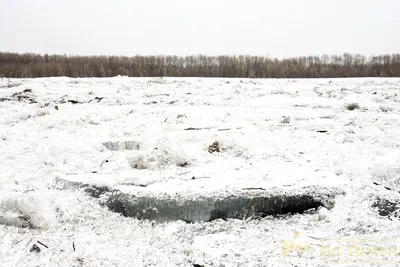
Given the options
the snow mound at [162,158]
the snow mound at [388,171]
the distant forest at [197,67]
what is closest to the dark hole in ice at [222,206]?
the snow mound at [388,171]

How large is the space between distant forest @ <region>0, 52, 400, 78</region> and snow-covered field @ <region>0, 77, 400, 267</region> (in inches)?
585

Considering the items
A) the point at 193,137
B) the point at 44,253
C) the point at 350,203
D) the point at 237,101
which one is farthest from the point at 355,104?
the point at 44,253

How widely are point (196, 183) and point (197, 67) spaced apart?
22.4m

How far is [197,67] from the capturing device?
24.2m

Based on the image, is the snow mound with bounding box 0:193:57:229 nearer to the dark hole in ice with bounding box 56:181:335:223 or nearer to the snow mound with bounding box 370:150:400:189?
the dark hole in ice with bounding box 56:181:335:223

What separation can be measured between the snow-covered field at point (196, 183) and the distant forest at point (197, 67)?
1486 cm

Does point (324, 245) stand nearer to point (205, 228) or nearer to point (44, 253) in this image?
point (205, 228)

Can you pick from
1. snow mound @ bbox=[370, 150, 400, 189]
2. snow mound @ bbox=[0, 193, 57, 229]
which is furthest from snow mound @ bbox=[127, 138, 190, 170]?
snow mound @ bbox=[370, 150, 400, 189]

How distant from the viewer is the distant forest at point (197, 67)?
19.4 m

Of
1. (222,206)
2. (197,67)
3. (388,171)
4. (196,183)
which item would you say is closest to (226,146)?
(196,183)

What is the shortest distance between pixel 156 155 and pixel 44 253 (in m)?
1.27

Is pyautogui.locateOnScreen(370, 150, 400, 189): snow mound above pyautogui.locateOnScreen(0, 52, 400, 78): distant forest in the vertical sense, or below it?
below

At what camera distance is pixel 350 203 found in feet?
7.04

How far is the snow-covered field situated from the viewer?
1.80 m
